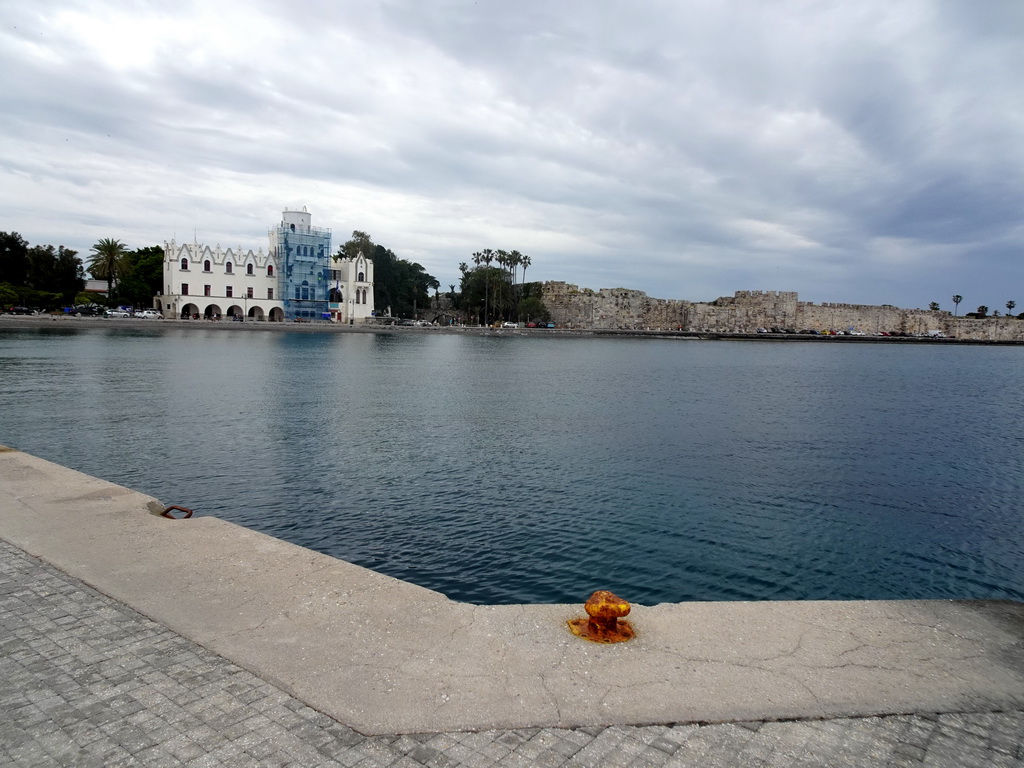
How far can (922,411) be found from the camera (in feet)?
97.3

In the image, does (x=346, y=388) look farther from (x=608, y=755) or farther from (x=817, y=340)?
(x=817, y=340)

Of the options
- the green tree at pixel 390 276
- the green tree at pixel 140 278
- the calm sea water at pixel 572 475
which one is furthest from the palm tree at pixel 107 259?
the calm sea water at pixel 572 475

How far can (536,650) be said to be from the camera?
15.1ft

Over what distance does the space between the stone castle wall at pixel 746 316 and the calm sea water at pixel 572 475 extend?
83764mm

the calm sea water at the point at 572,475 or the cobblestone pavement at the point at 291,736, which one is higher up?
the cobblestone pavement at the point at 291,736

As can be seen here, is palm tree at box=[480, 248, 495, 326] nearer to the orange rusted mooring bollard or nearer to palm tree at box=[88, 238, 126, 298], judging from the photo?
palm tree at box=[88, 238, 126, 298]

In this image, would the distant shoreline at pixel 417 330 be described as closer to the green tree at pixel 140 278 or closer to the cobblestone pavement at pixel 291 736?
the green tree at pixel 140 278

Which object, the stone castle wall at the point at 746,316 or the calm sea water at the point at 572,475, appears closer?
the calm sea water at the point at 572,475

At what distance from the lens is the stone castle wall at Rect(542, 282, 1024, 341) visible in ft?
384

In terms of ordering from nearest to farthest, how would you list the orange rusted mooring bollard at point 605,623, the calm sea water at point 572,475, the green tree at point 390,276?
the orange rusted mooring bollard at point 605,623
the calm sea water at point 572,475
the green tree at point 390,276

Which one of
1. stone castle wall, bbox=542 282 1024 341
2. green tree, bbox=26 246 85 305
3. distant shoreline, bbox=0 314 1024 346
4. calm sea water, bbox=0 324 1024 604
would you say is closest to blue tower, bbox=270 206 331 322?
distant shoreline, bbox=0 314 1024 346

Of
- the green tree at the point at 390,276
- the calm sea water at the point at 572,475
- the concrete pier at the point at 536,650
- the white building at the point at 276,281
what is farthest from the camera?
the green tree at the point at 390,276

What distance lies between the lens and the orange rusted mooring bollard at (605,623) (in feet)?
15.6

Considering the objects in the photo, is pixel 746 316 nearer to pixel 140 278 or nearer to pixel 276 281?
pixel 276 281
